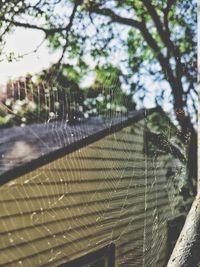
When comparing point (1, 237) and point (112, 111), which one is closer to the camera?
point (1, 237)

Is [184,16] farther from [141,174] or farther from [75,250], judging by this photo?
[75,250]

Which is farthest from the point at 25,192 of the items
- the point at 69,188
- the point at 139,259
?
the point at 139,259

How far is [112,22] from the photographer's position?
730 centimetres

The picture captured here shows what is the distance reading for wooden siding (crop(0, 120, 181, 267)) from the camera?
501 cm

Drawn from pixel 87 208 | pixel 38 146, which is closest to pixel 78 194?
pixel 87 208

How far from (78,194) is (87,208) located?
0.28m

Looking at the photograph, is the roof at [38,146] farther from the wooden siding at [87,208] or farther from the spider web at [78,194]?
the wooden siding at [87,208]

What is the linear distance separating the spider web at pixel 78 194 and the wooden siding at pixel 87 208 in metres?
0.01

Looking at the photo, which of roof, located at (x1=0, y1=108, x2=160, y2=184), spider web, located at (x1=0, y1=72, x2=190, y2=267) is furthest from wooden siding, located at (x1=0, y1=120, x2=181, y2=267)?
roof, located at (x1=0, y1=108, x2=160, y2=184)

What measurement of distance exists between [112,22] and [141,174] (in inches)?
115

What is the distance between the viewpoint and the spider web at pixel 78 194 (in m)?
4.95

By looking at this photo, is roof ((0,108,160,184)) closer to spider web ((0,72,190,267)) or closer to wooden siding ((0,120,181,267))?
spider web ((0,72,190,267))

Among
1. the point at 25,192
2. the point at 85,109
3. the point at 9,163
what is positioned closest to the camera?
the point at 9,163

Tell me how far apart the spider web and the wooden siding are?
0.04ft
